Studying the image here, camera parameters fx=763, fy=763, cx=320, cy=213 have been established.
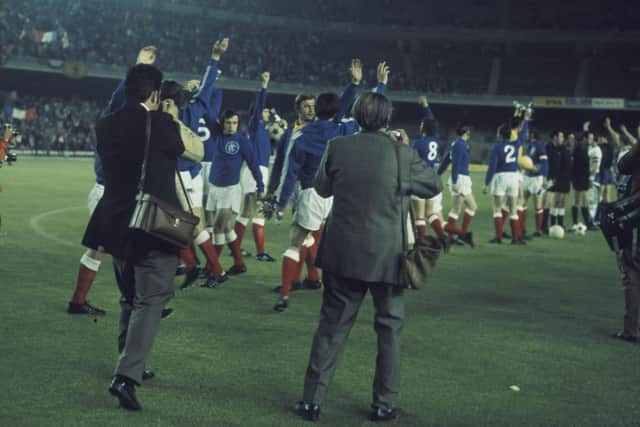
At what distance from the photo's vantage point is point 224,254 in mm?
12195

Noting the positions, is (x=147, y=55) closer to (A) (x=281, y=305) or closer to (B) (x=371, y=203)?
(B) (x=371, y=203)

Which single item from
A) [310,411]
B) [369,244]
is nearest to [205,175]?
[369,244]

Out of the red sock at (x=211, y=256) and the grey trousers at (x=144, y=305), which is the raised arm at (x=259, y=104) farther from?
the grey trousers at (x=144, y=305)

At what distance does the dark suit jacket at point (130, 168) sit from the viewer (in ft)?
16.2

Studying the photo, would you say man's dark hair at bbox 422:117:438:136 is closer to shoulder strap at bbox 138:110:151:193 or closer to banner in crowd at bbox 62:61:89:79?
shoulder strap at bbox 138:110:151:193

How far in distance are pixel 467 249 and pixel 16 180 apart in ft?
50.1

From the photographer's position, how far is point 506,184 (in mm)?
15016

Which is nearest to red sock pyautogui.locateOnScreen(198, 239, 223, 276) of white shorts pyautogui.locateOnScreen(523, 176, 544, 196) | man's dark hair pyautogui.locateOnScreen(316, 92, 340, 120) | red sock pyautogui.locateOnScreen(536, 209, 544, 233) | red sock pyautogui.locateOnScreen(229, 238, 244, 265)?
red sock pyautogui.locateOnScreen(229, 238, 244, 265)

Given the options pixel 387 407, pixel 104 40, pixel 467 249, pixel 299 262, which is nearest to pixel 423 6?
pixel 104 40

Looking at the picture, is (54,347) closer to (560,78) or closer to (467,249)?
(467,249)

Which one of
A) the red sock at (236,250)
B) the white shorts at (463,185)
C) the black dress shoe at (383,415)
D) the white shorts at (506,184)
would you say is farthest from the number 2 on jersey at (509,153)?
the black dress shoe at (383,415)

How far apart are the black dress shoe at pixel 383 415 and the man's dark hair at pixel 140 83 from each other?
2573 mm

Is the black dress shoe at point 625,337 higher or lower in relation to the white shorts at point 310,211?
lower

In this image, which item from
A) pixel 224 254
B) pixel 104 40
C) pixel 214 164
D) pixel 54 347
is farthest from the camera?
pixel 104 40
